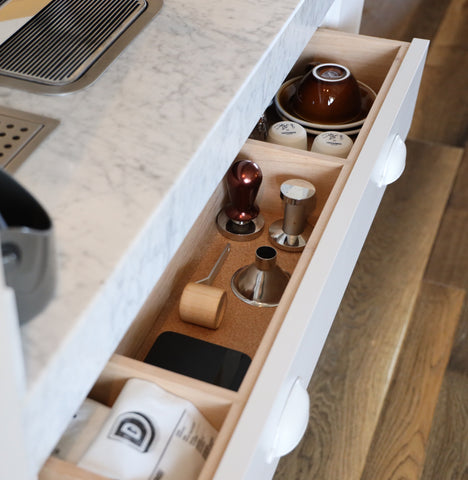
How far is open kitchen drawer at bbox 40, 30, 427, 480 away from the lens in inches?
24.5

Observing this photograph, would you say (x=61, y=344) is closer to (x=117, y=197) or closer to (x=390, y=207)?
(x=117, y=197)

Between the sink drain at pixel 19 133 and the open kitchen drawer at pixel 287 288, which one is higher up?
the sink drain at pixel 19 133

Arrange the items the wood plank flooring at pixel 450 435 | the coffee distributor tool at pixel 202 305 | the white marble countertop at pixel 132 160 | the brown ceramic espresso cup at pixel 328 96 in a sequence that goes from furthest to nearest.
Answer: the wood plank flooring at pixel 450 435 → the brown ceramic espresso cup at pixel 328 96 → the coffee distributor tool at pixel 202 305 → the white marble countertop at pixel 132 160

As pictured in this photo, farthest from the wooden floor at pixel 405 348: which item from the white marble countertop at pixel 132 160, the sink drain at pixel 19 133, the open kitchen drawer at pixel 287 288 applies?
the sink drain at pixel 19 133

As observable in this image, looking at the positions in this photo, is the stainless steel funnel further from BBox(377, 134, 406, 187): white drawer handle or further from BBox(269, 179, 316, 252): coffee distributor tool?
BBox(377, 134, 406, 187): white drawer handle

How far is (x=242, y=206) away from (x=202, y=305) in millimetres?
194

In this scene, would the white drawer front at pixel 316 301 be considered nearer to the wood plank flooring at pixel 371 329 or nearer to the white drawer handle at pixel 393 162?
the white drawer handle at pixel 393 162

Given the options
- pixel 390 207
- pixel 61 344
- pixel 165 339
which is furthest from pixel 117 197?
pixel 390 207

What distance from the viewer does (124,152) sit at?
2.24ft

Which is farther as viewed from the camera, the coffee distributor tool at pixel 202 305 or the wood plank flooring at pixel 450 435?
the wood plank flooring at pixel 450 435

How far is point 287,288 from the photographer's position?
73 centimetres

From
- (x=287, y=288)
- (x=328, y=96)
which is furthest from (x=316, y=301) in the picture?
(x=328, y=96)

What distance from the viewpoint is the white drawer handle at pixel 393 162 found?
0.99m

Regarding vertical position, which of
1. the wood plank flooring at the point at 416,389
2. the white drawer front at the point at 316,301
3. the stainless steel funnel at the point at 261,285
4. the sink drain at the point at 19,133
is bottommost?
the wood plank flooring at the point at 416,389
